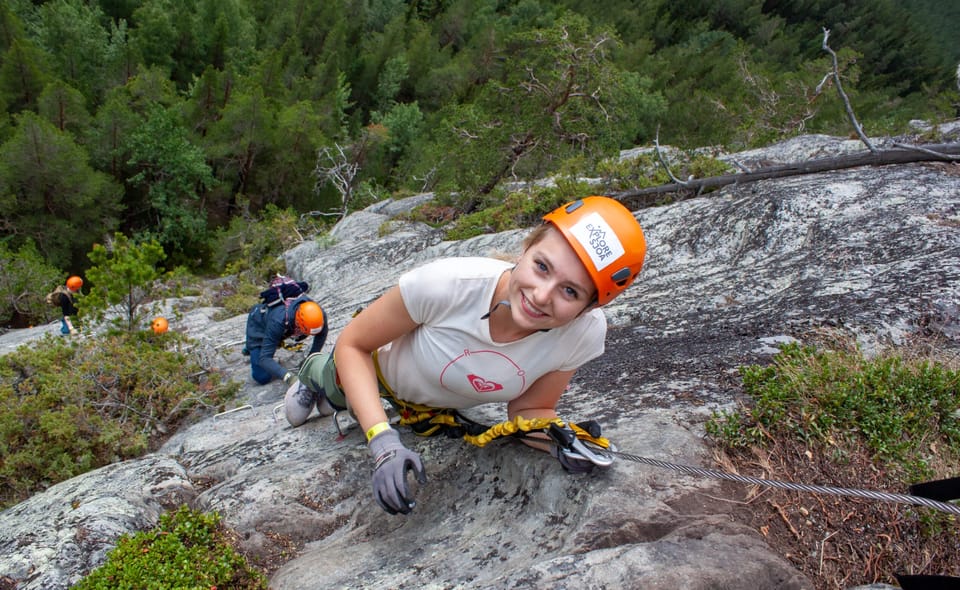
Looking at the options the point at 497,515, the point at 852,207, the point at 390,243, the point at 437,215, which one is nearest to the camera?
the point at 497,515

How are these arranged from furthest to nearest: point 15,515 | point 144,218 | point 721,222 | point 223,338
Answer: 1. point 144,218
2. point 223,338
3. point 721,222
4. point 15,515

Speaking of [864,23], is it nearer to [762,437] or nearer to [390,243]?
[390,243]

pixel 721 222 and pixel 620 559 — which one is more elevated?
pixel 620 559

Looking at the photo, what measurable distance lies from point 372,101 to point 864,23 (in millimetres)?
61338

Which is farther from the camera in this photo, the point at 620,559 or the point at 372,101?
the point at 372,101

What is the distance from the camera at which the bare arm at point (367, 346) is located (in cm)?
230

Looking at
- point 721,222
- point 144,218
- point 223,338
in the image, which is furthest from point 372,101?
point 721,222

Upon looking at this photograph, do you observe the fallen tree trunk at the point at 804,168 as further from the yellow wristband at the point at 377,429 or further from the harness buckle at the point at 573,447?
the yellow wristband at the point at 377,429

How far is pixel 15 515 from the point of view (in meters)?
2.99

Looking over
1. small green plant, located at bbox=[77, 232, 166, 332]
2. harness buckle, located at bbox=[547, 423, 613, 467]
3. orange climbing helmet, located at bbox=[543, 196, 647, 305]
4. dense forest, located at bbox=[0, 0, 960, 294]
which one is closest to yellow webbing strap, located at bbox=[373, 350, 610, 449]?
harness buckle, located at bbox=[547, 423, 613, 467]

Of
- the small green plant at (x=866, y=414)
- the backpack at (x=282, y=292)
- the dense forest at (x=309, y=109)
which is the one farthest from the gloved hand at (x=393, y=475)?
the dense forest at (x=309, y=109)

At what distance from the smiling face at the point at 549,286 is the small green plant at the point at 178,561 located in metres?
1.67

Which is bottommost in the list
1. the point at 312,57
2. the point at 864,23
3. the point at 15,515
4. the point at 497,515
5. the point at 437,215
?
the point at 864,23

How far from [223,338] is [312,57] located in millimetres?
32542
